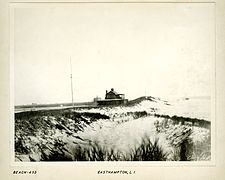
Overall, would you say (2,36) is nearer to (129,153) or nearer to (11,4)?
(11,4)

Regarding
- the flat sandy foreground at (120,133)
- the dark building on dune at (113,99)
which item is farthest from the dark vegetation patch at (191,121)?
the dark building on dune at (113,99)

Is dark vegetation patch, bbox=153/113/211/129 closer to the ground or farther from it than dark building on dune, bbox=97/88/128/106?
closer to the ground

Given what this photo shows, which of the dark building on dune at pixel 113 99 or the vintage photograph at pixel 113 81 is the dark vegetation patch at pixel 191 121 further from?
the dark building on dune at pixel 113 99

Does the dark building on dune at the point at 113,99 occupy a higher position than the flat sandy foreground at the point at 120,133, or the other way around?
the dark building on dune at the point at 113,99

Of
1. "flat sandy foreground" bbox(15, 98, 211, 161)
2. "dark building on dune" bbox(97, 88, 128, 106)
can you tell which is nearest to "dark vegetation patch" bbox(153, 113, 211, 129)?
"flat sandy foreground" bbox(15, 98, 211, 161)

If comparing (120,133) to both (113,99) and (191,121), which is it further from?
(191,121)

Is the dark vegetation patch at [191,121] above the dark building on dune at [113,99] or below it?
below

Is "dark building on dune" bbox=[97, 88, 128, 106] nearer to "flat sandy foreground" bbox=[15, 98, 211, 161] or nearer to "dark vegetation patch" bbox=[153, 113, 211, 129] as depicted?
"flat sandy foreground" bbox=[15, 98, 211, 161]
